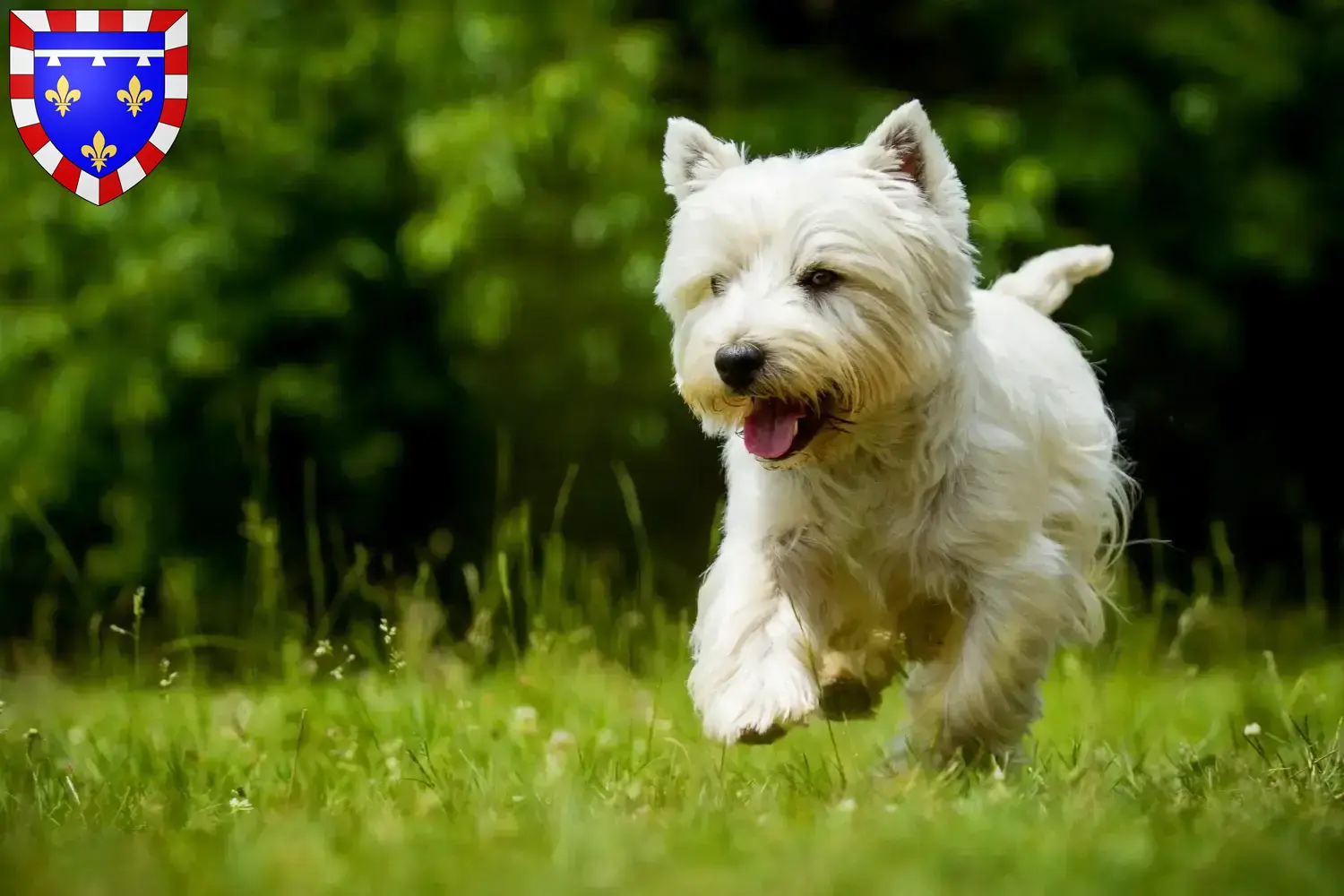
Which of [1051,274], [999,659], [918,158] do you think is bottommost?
[999,659]

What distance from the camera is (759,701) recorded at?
12.0ft

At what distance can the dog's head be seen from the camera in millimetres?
3812

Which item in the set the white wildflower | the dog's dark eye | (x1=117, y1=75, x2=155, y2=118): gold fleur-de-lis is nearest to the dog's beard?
the dog's dark eye

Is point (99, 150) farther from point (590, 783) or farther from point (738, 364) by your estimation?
point (590, 783)

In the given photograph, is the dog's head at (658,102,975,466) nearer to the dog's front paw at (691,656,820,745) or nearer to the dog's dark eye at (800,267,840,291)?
the dog's dark eye at (800,267,840,291)

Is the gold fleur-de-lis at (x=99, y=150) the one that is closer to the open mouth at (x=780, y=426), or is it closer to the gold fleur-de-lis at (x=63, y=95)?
the gold fleur-de-lis at (x=63, y=95)

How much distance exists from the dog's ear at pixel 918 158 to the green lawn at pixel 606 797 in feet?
4.52

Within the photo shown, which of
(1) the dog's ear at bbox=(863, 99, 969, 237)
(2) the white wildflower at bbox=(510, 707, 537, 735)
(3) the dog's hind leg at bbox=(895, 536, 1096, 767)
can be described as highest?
(1) the dog's ear at bbox=(863, 99, 969, 237)

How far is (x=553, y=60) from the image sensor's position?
7.86 m

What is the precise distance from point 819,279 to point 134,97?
6.35 feet

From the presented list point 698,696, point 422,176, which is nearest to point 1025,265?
point 698,696

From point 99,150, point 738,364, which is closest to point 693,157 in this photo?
point 738,364

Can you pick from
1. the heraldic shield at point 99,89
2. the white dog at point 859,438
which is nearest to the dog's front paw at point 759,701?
the white dog at point 859,438

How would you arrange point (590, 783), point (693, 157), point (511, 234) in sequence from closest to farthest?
point (590, 783) < point (693, 157) < point (511, 234)
